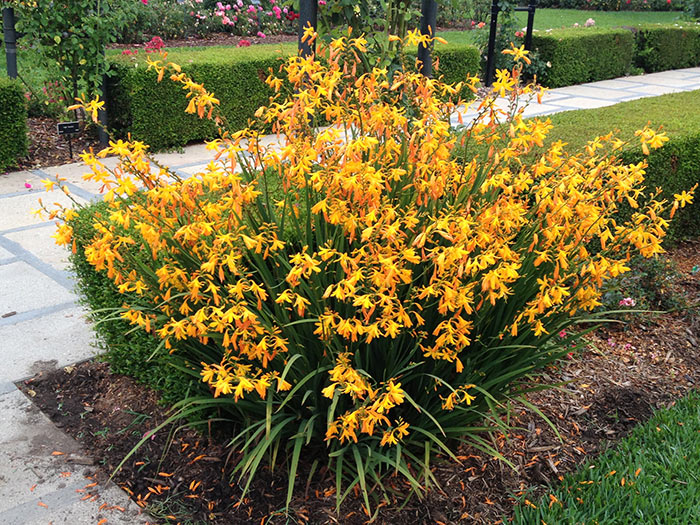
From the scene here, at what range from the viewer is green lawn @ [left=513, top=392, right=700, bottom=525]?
2464mm

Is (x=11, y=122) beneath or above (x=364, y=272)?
beneath

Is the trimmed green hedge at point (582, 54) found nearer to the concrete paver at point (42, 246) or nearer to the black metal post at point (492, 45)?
the black metal post at point (492, 45)

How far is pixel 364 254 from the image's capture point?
2148 millimetres

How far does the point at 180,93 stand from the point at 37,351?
4645 mm

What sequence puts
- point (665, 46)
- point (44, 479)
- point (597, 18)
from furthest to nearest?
1. point (597, 18)
2. point (665, 46)
3. point (44, 479)

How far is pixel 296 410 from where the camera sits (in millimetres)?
2574

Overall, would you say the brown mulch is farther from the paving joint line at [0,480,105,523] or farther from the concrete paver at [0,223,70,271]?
the paving joint line at [0,480,105,523]

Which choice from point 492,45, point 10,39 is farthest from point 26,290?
point 492,45

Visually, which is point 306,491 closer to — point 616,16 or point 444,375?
point 444,375

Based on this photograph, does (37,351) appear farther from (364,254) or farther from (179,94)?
(179,94)

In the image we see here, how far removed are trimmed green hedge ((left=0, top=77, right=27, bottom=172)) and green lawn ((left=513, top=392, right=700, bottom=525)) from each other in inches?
231

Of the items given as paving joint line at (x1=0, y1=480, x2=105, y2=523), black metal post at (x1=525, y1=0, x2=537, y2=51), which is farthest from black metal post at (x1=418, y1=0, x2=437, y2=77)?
black metal post at (x1=525, y1=0, x2=537, y2=51)

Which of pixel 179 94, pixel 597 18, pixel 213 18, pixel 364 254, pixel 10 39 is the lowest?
pixel 597 18

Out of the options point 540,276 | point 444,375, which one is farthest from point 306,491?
point 540,276
